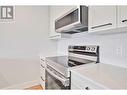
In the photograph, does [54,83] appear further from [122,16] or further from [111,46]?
[122,16]

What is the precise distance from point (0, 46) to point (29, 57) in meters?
0.67

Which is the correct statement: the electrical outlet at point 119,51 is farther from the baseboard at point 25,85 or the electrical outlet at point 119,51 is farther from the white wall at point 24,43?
the baseboard at point 25,85

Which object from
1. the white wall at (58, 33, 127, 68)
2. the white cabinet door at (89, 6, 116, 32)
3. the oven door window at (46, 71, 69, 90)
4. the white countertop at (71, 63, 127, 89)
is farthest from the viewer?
the oven door window at (46, 71, 69, 90)

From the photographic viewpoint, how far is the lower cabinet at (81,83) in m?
0.93

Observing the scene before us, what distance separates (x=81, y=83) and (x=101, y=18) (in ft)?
2.03

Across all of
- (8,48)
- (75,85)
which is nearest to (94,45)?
(75,85)

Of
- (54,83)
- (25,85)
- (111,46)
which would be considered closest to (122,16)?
(111,46)

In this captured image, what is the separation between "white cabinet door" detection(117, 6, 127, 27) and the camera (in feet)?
3.24

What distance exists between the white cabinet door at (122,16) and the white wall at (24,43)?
7.80ft

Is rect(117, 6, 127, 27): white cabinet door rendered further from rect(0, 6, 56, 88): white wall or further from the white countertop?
rect(0, 6, 56, 88): white wall

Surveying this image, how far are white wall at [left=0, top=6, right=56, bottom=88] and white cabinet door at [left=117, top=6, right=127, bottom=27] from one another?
238 centimetres

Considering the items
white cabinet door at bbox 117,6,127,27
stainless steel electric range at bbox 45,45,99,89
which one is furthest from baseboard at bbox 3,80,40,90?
white cabinet door at bbox 117,6,127,27

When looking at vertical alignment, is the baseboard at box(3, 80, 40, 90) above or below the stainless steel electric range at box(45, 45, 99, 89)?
below

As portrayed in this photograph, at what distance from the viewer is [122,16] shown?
1013 mm
